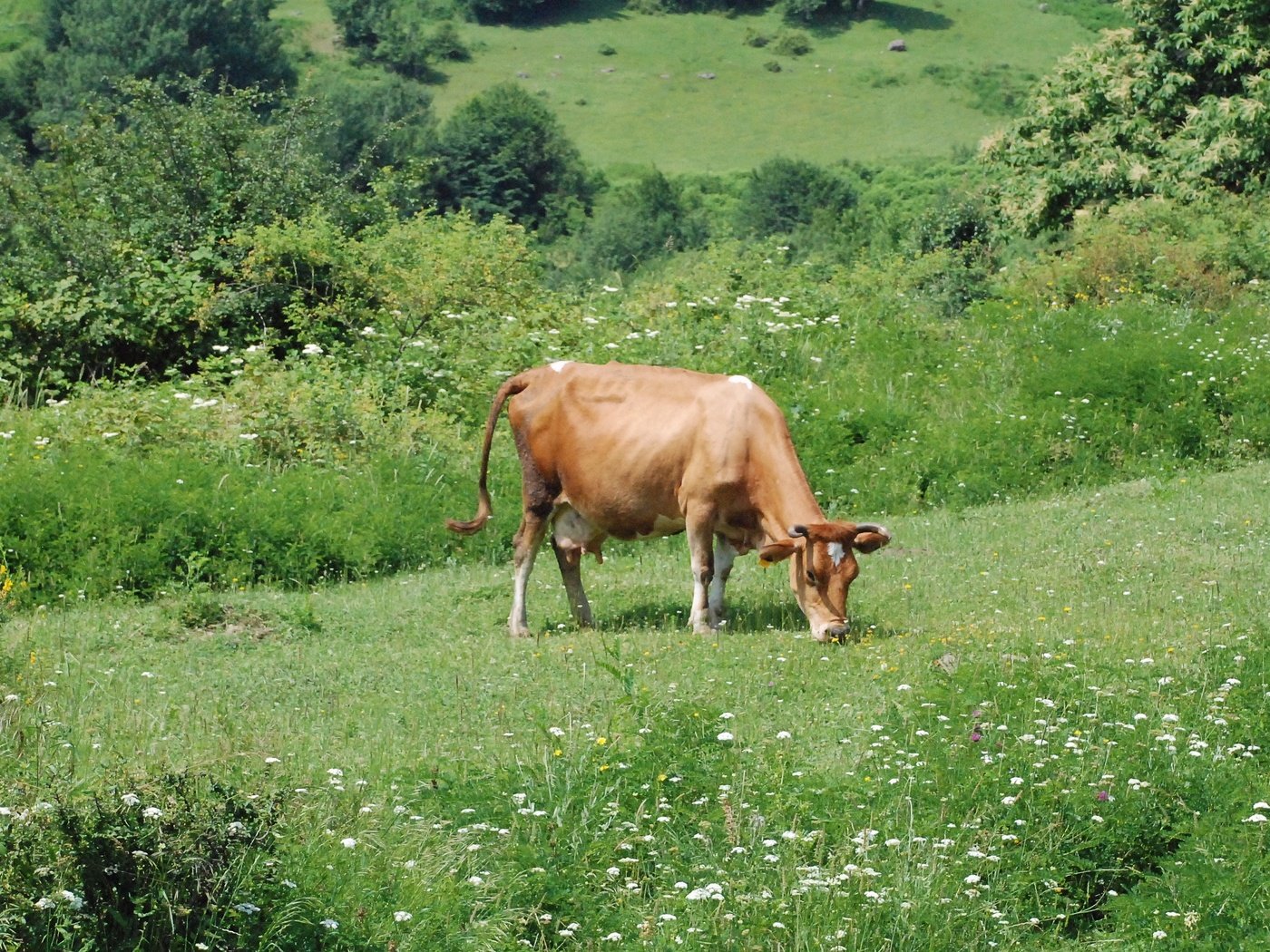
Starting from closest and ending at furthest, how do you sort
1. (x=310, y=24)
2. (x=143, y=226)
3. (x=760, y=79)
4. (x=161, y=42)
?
(x=143, y=226) < (x=161, y=42) < (x=760, y=79) < (x=310, y=24)

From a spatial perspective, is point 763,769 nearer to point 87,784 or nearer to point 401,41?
point 87,784

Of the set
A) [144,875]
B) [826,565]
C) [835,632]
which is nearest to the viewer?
[144,875]

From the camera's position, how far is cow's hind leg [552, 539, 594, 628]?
1302 centimetres

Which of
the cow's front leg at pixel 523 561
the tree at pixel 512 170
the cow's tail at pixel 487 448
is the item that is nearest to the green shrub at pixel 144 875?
the cow's front leg at pixel 523 561

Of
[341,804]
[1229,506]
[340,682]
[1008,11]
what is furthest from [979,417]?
[1008,11]

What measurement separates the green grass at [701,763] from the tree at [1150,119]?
1978cm

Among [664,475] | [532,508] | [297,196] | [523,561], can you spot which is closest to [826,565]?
[664,475]

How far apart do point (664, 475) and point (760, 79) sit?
8085 centimetres

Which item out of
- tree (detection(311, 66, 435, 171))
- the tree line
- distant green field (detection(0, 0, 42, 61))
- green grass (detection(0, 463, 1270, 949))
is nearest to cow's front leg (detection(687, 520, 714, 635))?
green grass (detection(0, 463, 1270, 949))

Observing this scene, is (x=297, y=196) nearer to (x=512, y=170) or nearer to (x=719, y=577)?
(x=719, y=577)

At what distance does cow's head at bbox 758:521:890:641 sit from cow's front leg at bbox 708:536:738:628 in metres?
0.81

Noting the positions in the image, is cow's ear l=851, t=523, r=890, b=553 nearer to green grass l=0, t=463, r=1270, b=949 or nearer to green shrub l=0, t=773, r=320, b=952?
green grass l=0, t=463, r=1270, b=949

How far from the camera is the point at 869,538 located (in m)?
11.9

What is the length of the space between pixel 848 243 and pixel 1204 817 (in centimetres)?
4562
